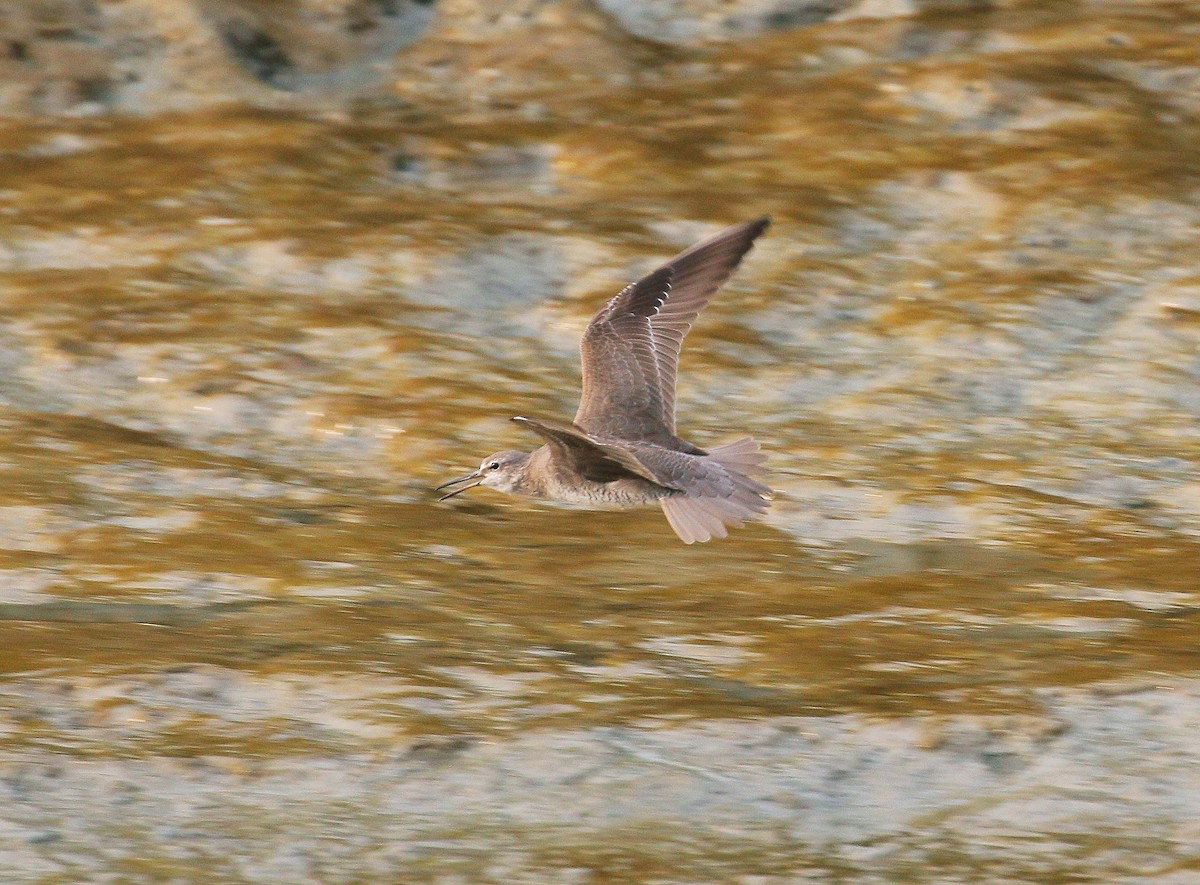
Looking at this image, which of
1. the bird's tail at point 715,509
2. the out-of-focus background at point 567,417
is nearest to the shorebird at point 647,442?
the bird's tail at point 715,509

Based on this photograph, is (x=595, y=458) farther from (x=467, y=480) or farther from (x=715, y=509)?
(x=467, y=480)

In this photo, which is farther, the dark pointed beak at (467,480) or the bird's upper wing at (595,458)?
the dark pointed beak at (467,480)

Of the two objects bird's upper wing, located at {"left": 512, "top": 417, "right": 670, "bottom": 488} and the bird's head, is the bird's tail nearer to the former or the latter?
bird's upper wing, located at {"left": 512, "top": 417, "right": 670, "bottom": 488}

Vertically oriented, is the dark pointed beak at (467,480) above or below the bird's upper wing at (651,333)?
below

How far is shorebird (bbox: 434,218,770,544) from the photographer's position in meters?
8.89

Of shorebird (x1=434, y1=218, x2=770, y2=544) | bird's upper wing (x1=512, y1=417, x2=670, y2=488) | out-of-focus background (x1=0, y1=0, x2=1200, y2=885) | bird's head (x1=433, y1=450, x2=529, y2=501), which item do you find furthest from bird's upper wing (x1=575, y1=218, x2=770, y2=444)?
out-of-focus background (x1=0, y1=0, x2=1200, y2=885)

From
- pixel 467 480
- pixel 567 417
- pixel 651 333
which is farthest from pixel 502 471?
pixel 567 417

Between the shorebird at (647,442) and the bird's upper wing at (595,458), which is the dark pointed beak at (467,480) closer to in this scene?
the shorebird at (647,442)

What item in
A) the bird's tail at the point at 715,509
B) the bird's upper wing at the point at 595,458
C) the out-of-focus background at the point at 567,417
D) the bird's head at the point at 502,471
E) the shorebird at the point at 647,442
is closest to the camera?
the out-of-focus background at the point at 567,417

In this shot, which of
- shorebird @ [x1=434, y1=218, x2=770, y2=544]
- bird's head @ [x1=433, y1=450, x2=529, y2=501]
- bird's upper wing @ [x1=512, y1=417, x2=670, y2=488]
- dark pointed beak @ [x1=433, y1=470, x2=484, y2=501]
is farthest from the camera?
dark pointed beak @ [x1=433, y1=470, x2=484, y2=501]

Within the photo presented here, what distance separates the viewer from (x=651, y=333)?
1034 cm

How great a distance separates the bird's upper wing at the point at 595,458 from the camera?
8398 millimetres

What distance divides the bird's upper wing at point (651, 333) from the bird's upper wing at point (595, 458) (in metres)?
0.55

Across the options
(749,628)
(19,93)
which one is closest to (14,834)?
(749,628)
